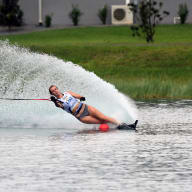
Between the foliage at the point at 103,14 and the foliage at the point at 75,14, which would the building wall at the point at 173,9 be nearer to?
the foliage at the point at 103,14

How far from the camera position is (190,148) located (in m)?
17.9

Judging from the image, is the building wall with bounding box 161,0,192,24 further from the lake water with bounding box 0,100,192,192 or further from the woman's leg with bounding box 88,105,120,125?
the woman's leg with bounding box 88,105,120,125

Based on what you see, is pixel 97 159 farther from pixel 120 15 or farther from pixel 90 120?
pixel 120 15

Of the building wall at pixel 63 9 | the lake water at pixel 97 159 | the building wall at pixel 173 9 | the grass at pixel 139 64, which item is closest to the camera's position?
the lake water at pixel 97 159

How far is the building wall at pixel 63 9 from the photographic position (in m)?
74.9

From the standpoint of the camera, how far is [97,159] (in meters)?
16.4

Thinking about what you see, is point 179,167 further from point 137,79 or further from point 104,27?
Answer: point 104,27

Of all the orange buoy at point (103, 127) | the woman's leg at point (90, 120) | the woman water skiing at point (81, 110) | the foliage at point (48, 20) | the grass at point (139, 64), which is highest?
the woman water skiing at point (81, 110)

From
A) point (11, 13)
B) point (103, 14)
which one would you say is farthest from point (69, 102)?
point (103, 14)

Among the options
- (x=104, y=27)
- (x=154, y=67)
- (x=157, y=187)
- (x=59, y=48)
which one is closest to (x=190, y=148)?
(x=157, y=187)

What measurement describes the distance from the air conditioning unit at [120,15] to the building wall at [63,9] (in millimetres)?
1040

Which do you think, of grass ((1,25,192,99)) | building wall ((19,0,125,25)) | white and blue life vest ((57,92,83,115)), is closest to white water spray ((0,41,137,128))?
white and blue life vest ((57,92,83,115))

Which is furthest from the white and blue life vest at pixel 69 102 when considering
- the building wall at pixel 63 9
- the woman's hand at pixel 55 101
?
the building wall at pixel 63 9

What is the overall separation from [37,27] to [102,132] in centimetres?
5311
